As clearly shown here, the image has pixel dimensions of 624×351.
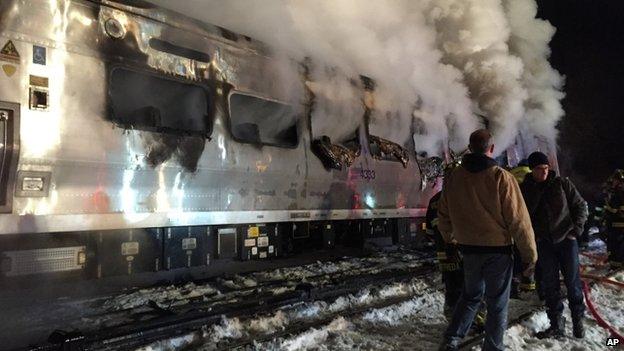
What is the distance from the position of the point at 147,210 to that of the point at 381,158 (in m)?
3.93

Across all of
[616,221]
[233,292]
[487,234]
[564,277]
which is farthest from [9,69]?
[616,221]

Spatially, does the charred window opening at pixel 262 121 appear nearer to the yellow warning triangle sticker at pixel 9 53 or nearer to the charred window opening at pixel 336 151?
the charred window opening at pixel 336 151

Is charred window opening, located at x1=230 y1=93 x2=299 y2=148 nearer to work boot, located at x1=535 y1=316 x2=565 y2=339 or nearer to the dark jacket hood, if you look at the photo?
the dark jacket hood

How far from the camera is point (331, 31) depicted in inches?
273

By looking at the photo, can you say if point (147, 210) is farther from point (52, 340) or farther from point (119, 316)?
point (52, 340)

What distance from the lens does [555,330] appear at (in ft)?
13.0

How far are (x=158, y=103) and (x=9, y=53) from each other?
1.63 metres

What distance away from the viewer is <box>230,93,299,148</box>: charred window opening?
5754 millimetres

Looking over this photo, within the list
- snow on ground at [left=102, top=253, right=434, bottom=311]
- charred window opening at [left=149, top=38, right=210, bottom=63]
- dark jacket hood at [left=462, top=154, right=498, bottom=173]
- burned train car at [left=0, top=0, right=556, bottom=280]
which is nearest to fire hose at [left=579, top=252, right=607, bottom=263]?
snow on ground at [left=102, top=253, right=434, bottom=311]

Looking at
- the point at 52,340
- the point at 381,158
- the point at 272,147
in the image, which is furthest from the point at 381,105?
the point at 52,340

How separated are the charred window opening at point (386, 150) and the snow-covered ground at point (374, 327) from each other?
2.54 m

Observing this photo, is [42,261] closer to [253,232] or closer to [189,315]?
[189,315]

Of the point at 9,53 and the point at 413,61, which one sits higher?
the point at 413,61

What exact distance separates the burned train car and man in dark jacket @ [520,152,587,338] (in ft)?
9.44
